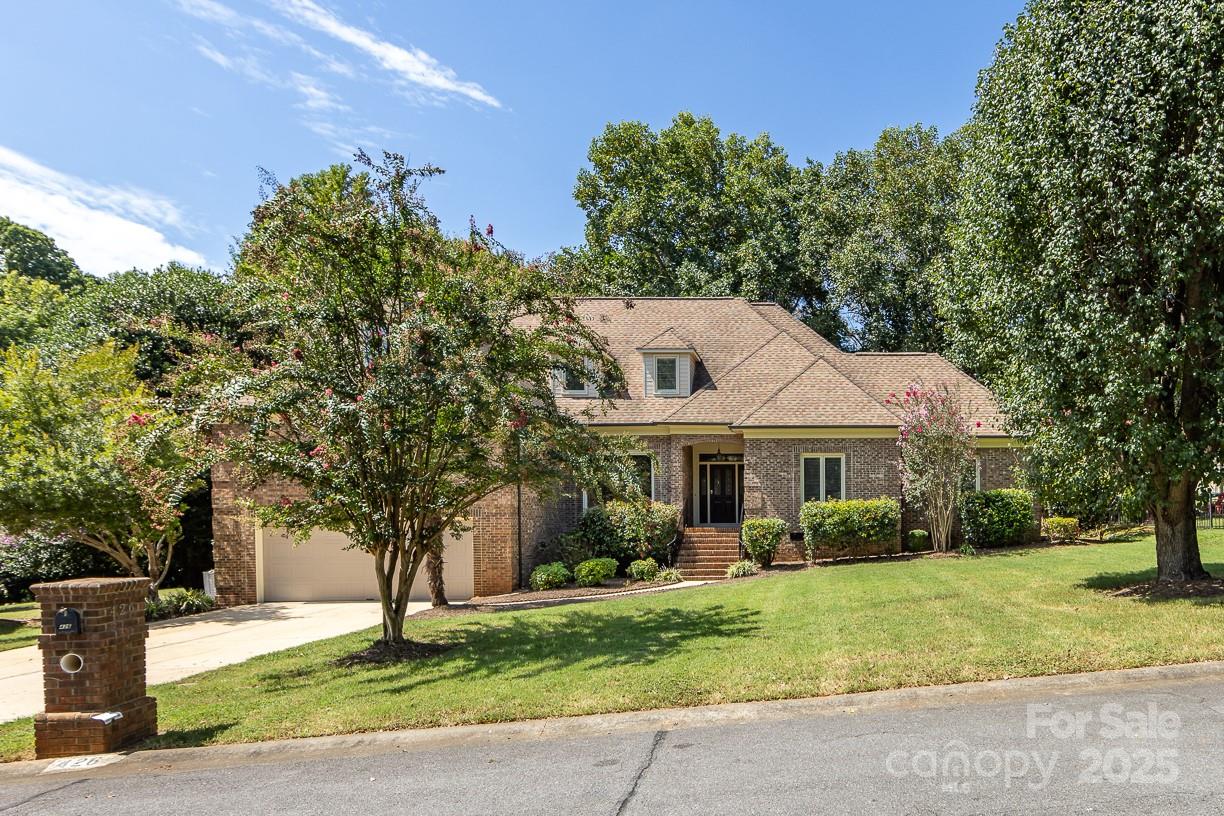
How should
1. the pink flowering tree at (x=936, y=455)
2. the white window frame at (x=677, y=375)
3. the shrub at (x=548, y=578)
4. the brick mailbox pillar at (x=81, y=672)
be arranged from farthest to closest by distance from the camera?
the white window frame at (x=677, y=375) < the pink flowering tree at (x=936, y=455) < the shrub at (x=548, y=578) < the brick mailbox pillar at (x=81, y=672)

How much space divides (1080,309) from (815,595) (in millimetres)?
5960

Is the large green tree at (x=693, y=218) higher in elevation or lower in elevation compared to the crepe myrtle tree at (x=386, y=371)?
higher

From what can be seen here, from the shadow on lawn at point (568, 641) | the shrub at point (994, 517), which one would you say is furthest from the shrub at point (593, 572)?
the shrub at point (994, 517)

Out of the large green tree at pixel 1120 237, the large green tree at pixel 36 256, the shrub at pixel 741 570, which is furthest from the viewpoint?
the large green tree at pixel 36 256

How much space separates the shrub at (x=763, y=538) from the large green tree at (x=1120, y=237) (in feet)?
24.6

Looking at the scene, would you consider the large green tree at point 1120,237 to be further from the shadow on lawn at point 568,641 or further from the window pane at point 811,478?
the window pane at point 811,478

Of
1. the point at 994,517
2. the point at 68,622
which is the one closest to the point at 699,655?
the point at 68,622

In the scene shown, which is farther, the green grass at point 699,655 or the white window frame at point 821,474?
the white window frame at point 821,474

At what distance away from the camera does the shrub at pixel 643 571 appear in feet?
56.4

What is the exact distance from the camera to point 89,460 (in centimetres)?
1396

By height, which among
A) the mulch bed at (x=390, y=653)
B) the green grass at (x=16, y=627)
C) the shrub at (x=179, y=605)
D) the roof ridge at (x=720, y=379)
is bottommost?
the green grass at (x=16, y=627)

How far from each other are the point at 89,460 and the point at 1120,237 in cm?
1772

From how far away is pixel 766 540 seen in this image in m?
17.8

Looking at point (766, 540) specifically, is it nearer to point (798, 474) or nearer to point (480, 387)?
point (798, 474)
